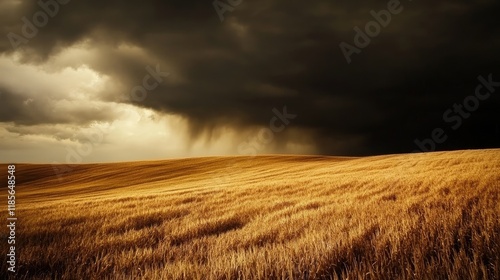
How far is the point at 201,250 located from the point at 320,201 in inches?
235

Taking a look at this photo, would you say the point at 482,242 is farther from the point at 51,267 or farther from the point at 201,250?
the point at 51,267

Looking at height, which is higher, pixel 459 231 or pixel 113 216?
pixel 459 231

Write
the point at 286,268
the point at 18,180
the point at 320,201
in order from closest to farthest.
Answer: the point at 286,268, the point at 320,201, the point at 18,180

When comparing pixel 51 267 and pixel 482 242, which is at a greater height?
pixel 482 242

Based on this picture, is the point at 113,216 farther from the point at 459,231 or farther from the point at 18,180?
the point at 18,180

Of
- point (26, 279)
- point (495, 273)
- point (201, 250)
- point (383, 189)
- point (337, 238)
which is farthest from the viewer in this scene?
point (383, 189)

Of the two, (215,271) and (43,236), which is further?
(43,236)

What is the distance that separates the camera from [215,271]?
12.1ft

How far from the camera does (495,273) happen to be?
113 inches

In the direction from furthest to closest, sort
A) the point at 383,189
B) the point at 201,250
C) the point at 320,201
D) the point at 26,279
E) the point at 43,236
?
the point at 383,189
the point at 320,201
the point at 43,236
the point at 201,250
the point at 26,279

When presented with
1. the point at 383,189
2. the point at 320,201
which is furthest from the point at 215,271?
the point at 383,189

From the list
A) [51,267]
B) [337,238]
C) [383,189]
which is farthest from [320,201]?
[51,267]

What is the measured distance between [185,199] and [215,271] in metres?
10.4

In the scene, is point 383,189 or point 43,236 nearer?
point 43,236
